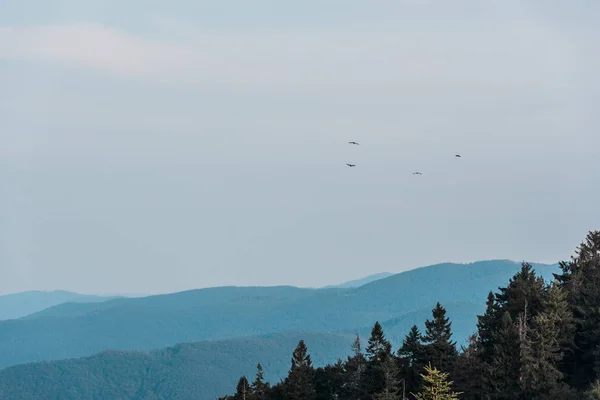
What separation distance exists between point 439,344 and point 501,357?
8.37 metres

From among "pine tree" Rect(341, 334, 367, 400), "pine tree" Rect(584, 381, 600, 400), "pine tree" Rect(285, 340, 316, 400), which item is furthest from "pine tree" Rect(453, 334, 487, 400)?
"pine tree" Rect(285, 340, 316, 400)

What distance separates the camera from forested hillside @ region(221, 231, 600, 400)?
262ft

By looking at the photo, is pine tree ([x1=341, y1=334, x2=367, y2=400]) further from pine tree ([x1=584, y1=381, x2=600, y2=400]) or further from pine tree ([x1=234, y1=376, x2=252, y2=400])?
pine tree ([x1=584, y1=381, x2=600, y2=400])

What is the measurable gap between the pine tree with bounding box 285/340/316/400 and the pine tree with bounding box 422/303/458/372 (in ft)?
47.7

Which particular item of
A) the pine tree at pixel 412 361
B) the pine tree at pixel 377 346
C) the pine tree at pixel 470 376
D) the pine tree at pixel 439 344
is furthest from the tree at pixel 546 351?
the pine tree at pixel 377 346

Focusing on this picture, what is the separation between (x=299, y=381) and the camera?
9569 cm

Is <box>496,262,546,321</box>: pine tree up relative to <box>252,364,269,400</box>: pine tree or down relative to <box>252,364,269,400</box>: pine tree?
up

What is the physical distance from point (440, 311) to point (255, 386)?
2730 centimetres

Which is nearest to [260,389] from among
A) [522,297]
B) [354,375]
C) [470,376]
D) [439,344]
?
[354,375]

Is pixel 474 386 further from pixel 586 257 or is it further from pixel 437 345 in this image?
pixel 586 257

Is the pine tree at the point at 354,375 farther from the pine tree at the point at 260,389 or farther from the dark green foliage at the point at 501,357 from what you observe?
the pine tree at the point at 260,389

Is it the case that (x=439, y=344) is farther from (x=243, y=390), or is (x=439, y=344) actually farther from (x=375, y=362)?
(x=243, y=390)

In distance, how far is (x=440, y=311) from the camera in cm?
8544

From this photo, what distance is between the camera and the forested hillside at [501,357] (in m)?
79.9
